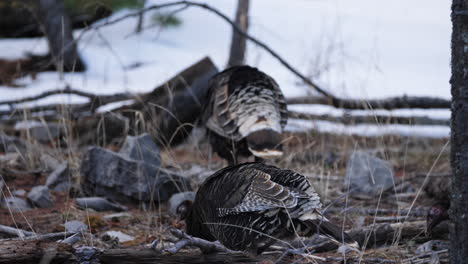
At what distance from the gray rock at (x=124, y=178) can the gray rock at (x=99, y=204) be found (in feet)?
0.51

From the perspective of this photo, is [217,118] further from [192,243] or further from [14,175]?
[192,243]

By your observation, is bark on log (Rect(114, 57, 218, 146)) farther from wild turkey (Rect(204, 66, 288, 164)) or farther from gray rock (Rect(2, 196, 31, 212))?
gray rock (Rect(2, 196, 31, 212))

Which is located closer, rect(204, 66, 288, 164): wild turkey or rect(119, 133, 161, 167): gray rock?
rect(204, 66, 288, 164): wild turkey

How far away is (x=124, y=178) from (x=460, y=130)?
11.9 feet

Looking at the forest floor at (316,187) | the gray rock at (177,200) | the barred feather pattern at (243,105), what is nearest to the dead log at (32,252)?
the forest floor at (316,187)

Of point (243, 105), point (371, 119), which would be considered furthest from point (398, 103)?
point (243, 105)

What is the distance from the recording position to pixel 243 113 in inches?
237

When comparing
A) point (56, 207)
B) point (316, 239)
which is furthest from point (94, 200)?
point (316, 239)

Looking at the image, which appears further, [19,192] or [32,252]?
[19,192]

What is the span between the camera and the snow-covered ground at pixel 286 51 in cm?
1168

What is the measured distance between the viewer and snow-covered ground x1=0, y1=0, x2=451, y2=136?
11.7m

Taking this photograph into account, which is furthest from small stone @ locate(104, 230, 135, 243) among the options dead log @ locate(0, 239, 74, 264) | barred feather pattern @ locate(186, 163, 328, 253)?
dead log @ locate(0, 239, 74, 264)

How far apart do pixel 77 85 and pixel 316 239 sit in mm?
8433

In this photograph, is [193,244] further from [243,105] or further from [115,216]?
[243,105]
